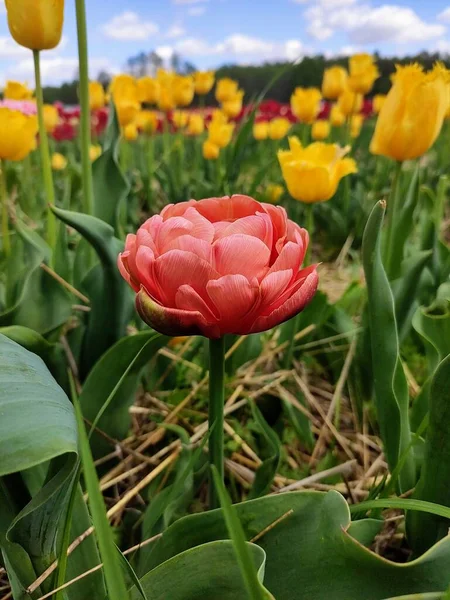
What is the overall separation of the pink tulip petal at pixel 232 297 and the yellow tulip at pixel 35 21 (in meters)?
0.59

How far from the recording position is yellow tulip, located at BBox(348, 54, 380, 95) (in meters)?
2.23

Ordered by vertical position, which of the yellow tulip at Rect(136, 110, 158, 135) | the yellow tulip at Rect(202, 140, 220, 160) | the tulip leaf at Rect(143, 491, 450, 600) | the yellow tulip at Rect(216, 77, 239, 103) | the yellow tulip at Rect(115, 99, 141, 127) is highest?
the yellow tulip at Rect(216, 77, 239, 103)

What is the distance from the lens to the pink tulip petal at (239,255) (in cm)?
48

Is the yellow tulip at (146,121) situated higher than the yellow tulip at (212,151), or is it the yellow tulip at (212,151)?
the yellow tulip at (146,121)

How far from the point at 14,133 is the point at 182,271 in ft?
2.42

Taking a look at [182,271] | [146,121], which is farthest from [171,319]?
[146,121]

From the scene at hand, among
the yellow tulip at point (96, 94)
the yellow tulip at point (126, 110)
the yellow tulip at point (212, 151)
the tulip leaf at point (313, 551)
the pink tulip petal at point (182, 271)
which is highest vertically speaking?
the yellow tulip at point (96, 94)

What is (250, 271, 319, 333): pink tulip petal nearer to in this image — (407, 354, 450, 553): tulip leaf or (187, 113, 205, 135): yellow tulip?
(407, 354, 450, 553): tulip leaf

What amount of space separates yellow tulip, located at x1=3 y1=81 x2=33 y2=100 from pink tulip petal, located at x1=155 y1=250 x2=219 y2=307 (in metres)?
1.36

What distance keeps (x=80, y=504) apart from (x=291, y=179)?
2.13 ft

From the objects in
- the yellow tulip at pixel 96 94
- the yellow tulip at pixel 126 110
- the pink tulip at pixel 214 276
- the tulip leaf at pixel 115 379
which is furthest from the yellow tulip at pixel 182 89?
the pink tulip at pixel 214 276

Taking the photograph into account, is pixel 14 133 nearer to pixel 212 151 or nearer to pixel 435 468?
pixel 435 468

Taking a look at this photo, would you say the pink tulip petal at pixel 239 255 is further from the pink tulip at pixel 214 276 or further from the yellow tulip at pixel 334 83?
the yellow tulip at pixel 334 83

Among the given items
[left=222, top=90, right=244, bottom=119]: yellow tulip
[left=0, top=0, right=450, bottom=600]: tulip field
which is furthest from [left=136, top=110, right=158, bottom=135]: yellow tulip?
[left=0, top=0, right=450, bottom=600]: tulip field
